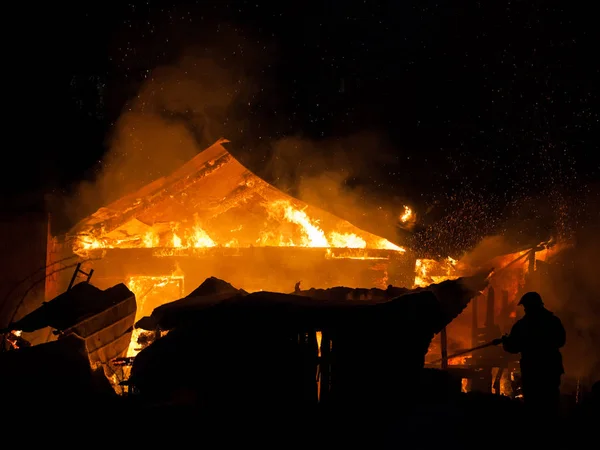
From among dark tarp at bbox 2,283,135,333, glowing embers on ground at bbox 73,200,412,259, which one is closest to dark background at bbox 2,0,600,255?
glowing embers on ground at bbox 73,200,412,259

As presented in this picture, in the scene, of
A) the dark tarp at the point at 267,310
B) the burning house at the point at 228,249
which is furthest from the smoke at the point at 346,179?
the dark tarp at the point at 267,310

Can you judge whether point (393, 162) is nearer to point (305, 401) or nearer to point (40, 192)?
point (305, 401)

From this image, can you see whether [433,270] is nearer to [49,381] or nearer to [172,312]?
[172,312]

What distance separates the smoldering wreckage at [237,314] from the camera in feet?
23.2

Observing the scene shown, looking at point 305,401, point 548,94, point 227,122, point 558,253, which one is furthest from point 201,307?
point 558,253

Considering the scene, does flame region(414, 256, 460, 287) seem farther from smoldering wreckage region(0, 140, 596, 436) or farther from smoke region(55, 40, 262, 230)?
smoke region(55, 40, 262, 230)

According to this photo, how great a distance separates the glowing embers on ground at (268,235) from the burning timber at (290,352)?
468 cm

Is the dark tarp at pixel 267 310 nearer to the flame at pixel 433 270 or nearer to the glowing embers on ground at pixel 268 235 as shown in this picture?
the glowing embers on ground at pixel 268 235

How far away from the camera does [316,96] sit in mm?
10586

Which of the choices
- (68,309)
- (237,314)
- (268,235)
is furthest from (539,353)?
(68,309)

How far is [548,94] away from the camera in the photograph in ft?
39.5

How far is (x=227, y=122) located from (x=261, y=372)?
517 centimetres

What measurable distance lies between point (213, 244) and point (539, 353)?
274 inches

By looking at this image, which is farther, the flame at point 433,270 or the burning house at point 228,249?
the flame at point 433,270
